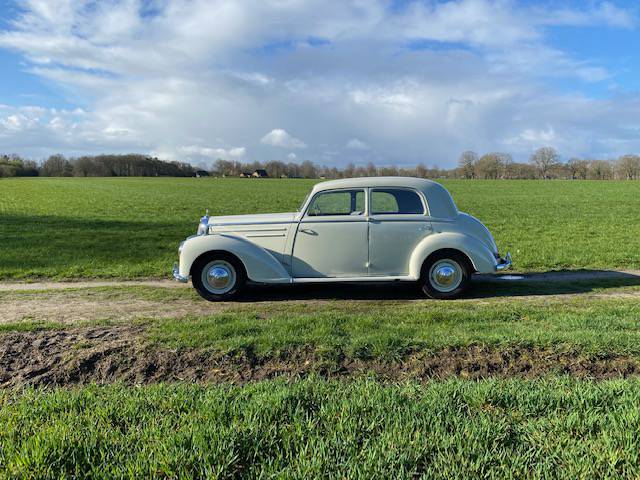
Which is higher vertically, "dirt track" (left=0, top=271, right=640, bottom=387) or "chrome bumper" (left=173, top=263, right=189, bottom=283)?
"chrome bumper" (left=173, top=263, right=189, bottom=283)

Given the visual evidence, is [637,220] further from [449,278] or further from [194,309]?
[194,309]

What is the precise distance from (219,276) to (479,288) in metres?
4.34

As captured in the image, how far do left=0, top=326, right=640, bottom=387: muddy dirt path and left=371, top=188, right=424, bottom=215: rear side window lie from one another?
2.99m

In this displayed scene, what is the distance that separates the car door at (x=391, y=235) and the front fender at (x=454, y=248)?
0.12 m

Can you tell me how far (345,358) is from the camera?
441 cm

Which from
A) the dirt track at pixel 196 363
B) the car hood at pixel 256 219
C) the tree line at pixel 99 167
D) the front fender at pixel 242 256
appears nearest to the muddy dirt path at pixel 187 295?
the front fender at pixel 242 256

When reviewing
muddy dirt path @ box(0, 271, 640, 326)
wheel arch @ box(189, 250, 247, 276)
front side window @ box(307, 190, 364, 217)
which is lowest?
muddy dirt path @ box(0, 271, 640, 326)

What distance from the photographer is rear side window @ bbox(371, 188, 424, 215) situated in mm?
7055

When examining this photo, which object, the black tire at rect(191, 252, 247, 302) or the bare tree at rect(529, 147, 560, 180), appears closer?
the black tire at rect(191, 252, 247, 302)

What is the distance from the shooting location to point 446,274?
6996 millimetres

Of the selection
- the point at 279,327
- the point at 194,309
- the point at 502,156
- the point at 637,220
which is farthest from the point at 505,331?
the point at 502,156

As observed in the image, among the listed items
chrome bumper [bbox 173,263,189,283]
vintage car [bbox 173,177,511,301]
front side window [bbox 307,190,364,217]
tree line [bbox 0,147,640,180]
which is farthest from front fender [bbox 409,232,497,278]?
tree line [bbox 0,147,640,180]

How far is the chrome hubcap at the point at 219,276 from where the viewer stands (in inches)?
276

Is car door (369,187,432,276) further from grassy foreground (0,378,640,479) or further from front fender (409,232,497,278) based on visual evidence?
grassy foreground (0,378,640,479)
